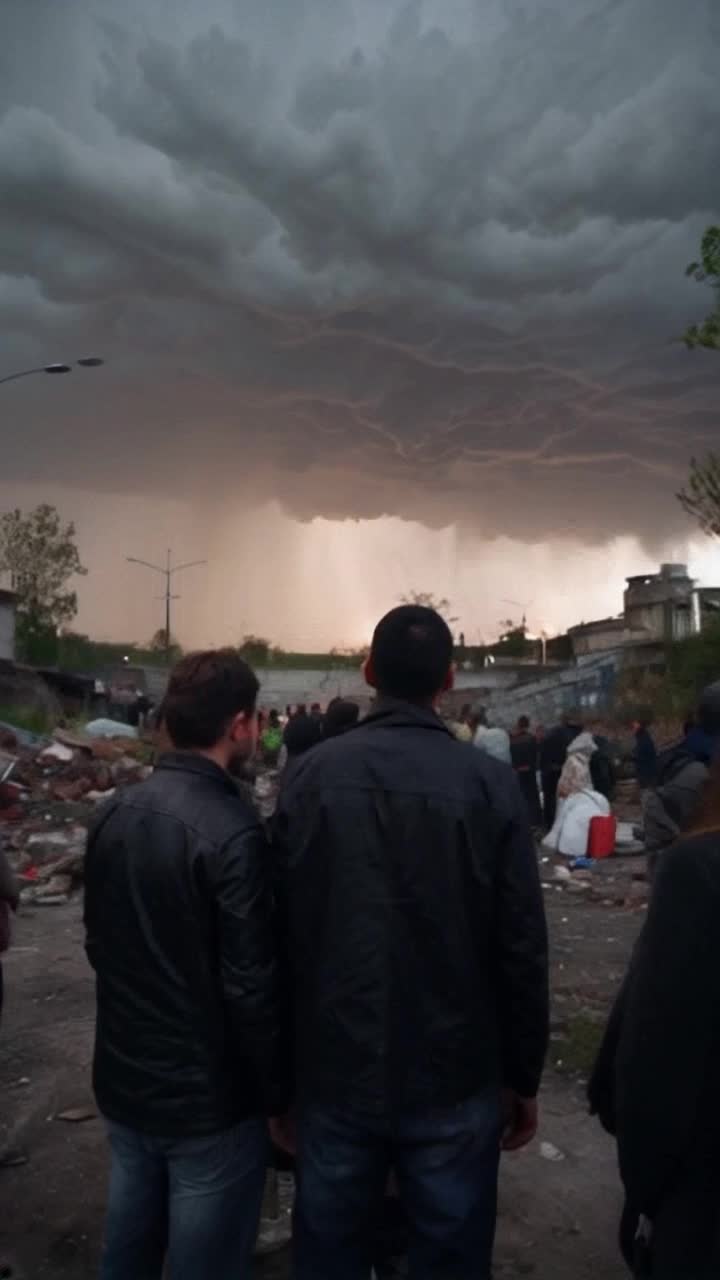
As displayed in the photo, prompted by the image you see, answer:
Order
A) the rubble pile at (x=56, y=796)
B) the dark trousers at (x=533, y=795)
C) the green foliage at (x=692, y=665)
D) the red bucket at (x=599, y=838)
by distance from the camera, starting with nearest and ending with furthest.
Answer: the rubble pile at (x=56, y=796) < the red bucket at (x=599, y=838) < the dark trousers at (x=533, y=795) < the green foliage at (x=692, y=665)

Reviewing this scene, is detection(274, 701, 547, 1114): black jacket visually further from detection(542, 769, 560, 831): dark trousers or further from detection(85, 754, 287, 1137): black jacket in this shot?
detection(542, 769, 560, 831): dark trousers

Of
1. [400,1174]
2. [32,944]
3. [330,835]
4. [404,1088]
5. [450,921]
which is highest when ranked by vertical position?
[330,835]

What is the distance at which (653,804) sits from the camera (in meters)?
5.47

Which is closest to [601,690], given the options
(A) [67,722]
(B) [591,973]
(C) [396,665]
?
(A) [67,722]

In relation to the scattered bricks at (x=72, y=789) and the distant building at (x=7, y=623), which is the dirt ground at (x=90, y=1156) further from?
the distant building at (x=7, y=623)

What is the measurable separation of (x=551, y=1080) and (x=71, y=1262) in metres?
2.56

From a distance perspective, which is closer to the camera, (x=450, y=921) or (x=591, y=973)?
(x=450, y=921)

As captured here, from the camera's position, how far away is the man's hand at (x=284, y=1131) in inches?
95.7

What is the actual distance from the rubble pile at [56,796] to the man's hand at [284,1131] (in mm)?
7647

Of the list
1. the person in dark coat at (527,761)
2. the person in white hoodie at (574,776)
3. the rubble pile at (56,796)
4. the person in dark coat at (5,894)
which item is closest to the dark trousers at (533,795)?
the person in dark coat at (527,761)

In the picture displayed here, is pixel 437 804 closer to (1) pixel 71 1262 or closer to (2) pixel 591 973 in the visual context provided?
(1) pixel 71 1262

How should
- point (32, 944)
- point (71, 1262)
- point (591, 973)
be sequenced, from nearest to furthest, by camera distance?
point (71, 1262), point (591, 973), point (32, 944)

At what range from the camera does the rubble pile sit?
36.1 feet

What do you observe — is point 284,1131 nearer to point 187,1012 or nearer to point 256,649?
point 187,1012
